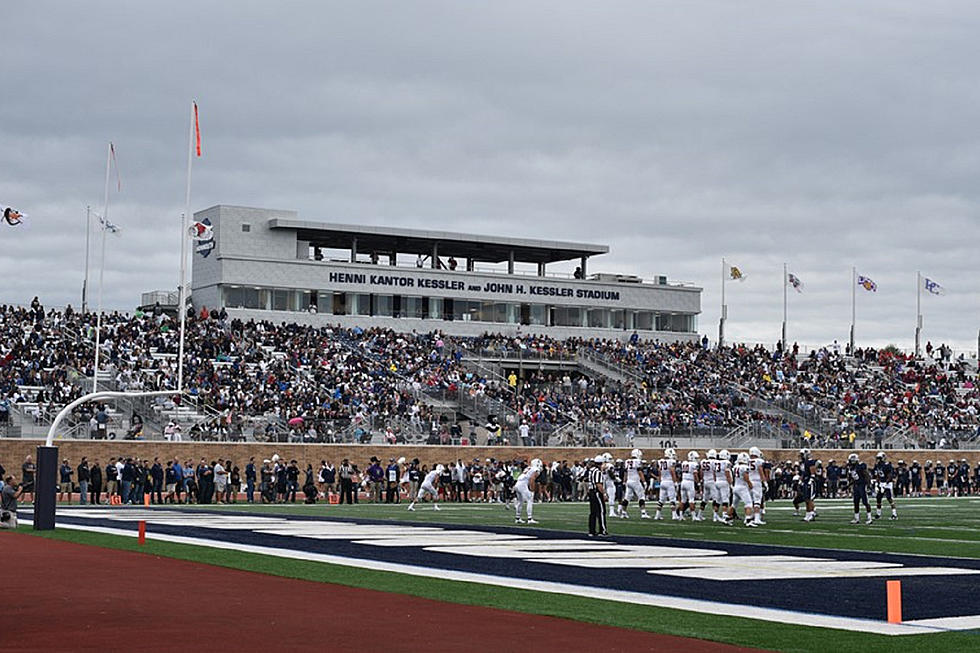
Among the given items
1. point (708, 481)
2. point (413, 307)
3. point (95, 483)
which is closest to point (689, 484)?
point (708, 481)

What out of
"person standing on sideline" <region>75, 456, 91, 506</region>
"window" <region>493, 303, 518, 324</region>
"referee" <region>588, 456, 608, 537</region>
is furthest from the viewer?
"window" <region>493, 303, 518, 324</region>

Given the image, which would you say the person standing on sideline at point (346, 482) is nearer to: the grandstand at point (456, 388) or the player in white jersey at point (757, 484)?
the grandstand at point (456, 388)

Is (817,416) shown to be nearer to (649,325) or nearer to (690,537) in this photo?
(649,325)

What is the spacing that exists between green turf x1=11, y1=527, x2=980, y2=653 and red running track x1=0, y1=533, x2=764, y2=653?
41 cm

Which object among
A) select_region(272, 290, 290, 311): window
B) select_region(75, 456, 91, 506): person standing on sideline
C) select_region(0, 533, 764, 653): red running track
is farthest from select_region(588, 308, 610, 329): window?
select_region(0, 533, 764, 653): red running track

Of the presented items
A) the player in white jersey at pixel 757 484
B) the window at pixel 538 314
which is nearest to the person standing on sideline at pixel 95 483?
the player in white jersey at pixel 757 484

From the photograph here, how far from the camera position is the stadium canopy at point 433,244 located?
64188 millimetres

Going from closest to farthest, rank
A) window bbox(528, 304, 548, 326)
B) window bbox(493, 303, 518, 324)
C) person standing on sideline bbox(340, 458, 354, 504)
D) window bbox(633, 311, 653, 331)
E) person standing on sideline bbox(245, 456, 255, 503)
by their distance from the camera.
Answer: person standing on sideline bbox(340, 458, 354, 504), person standing on sideline bbox(245, 456, 255, 503), window bbox(493, 303, 518, 324), window bbox(528, 304, 548, 326), window bbox(633, 311, 653, 331)

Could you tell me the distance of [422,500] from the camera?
1615 inches

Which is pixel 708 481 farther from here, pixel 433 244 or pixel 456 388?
pixel 433 244

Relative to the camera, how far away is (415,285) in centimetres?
6506

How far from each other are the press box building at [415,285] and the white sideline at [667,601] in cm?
4193

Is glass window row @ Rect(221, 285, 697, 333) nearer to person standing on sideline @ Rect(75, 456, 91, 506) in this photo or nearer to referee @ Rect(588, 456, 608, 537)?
person standing on sideline @ Rect(75, 456, 91, 506)

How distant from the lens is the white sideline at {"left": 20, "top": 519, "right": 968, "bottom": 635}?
11.6 meters
